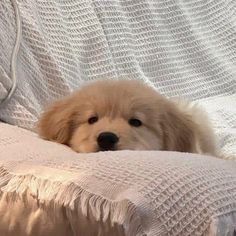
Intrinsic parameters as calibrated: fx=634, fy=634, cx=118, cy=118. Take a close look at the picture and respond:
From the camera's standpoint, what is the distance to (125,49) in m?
2.28

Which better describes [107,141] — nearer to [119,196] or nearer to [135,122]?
[135,122]

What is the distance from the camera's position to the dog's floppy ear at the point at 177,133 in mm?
1695

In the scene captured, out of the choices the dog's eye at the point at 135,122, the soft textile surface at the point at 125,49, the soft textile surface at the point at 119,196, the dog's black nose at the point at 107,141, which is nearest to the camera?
the soft textile surface at the point at 119,196

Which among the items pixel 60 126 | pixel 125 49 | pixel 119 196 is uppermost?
pixel 119 196

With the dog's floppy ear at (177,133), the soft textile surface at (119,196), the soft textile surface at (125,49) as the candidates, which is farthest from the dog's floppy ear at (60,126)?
the soft textile surface at (119,196)

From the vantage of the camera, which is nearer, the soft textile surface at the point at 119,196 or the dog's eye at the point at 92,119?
the soft textile surface at the point at 119,196

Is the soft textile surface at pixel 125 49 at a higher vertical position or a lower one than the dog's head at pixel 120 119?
lower

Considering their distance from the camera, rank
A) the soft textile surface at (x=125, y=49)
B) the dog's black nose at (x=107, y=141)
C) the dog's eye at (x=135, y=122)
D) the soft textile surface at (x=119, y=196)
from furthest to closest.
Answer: the soft textile surface at (x=125, y=49)
the dog's eye at (x=135, y=122)
the dog's black nose at (x=107, y=141)
the soft textile surface at (x=119, y=196)

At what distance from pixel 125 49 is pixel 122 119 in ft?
2.23

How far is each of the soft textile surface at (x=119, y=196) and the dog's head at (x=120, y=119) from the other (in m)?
0.42

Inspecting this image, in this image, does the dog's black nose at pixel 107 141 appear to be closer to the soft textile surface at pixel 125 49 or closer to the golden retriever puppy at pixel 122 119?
the golden retriever puppy at pixel 122 119

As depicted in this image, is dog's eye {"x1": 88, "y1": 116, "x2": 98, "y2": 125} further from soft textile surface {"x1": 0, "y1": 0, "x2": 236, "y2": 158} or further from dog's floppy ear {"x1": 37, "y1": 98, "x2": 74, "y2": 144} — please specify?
soft textile surface {"x1": 0, "y1": 0, "x2": 236, "y2": 158}

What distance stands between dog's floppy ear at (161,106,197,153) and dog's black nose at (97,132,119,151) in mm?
199

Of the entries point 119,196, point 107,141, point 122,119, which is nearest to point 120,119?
point 122,119
